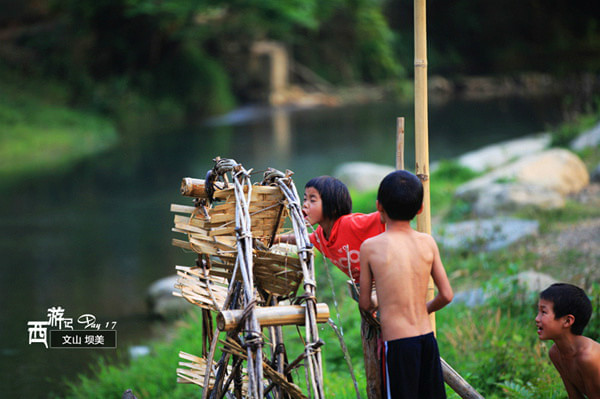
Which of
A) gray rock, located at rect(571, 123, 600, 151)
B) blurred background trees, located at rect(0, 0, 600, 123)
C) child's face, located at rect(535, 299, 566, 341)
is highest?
blurred background trees, located at rect(0, 0, 600, 123)

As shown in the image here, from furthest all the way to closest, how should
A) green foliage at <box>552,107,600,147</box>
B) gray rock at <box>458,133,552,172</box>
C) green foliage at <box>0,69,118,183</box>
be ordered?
1. green foliage at <box>0,69,118,183</box>
2. gray rock at <box>458,133,552,172</box>
3. green foliage at <box>552,107,600,147</box>

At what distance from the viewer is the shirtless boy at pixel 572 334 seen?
2.48m

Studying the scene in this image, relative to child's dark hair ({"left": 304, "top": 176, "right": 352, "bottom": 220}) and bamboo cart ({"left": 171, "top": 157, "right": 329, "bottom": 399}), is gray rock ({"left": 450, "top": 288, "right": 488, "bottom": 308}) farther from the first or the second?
bamboo cart ({"left": 171, "top": 157, "right": 329, "bottom": 399})

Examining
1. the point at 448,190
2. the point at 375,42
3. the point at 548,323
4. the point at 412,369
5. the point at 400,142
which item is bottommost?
the point at 412,369

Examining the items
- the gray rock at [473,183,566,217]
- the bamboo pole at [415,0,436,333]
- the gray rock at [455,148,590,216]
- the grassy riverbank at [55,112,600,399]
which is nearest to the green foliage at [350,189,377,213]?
the gray rock at [455,148,590,216]

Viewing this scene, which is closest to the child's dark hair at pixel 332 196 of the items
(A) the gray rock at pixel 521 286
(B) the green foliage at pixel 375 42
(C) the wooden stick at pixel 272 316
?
(C) the wooden stick at pixel 272 316

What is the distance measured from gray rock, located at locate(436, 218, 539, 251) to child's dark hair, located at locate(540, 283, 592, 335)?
3.44 metres

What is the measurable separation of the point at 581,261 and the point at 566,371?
107 inches

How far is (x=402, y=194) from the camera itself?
2.28 m

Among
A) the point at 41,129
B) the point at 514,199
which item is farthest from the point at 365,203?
the point at 41,129

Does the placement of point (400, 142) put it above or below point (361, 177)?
below

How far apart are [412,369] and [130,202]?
900 cm

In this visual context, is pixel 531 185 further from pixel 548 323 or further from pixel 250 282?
pixel 250 282

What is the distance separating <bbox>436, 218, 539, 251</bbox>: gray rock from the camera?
6.02 metres
